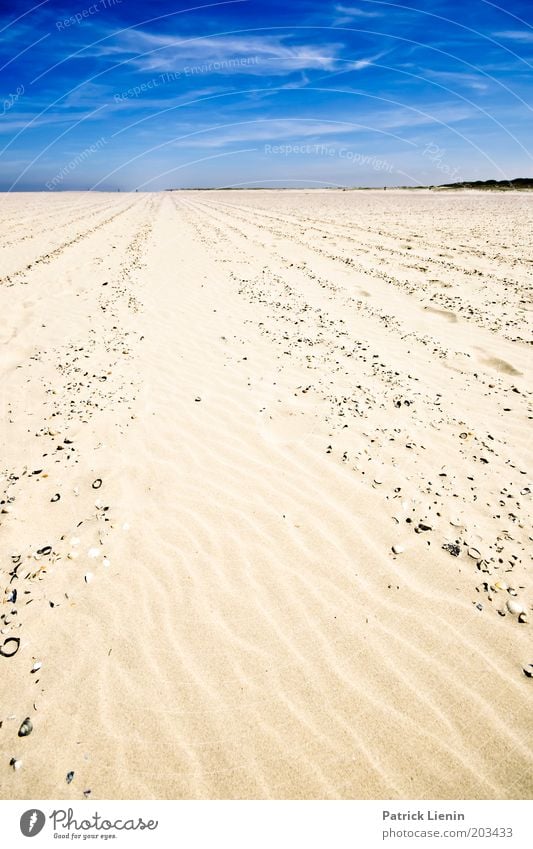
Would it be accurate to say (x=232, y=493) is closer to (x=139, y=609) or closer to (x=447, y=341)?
(x=139, y=609)

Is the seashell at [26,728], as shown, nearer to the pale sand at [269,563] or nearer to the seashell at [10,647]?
the pale sand at [269,563]

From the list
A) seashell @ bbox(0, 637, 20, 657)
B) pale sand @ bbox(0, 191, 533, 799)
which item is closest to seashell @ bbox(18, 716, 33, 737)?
pale sand @ bbox(0, 191, 533, 799)

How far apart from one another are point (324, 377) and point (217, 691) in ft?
14.7

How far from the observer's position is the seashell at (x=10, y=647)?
9.61ft

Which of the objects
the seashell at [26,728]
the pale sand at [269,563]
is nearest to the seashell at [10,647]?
the pale sand at [269,563]

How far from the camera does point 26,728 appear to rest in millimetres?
2529

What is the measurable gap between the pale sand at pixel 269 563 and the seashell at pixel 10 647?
48 millimetres

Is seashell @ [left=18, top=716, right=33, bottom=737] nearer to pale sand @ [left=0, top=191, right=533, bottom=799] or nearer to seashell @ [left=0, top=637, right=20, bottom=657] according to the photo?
A: pale sand @ [left=0, top=191, right=533, bottom=799]

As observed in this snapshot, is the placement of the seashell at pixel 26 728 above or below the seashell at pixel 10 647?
below

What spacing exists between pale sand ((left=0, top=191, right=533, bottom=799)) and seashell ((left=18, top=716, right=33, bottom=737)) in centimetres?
4

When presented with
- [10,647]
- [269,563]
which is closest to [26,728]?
[10,647]

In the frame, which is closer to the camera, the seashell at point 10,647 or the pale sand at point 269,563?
the pale sand at point 269,563

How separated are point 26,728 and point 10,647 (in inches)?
24.4

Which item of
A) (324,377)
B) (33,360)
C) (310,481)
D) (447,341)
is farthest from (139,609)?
(447,341)
